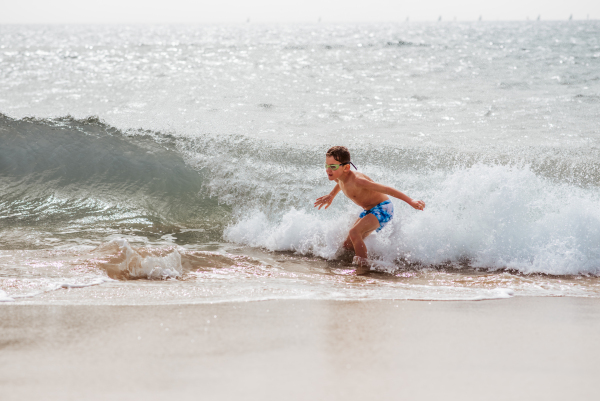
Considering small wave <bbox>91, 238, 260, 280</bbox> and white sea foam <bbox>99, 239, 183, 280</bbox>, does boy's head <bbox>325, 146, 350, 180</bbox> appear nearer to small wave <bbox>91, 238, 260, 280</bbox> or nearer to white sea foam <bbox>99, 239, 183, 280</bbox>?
small wave <bbox>91, 238, 260, 280</bbox>

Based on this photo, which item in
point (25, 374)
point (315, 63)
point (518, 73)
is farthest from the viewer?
point (315, 63)

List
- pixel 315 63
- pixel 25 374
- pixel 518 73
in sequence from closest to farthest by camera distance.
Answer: pixel 25 374, pixel 518 73, pixel 315 63

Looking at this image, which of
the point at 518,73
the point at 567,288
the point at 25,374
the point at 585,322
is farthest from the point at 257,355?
the point at 518,73

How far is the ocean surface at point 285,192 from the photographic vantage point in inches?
156

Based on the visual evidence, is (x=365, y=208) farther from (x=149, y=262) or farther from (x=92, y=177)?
(x=92, y=177)

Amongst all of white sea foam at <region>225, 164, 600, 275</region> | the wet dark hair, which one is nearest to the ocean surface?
white sea foam at <region>225, 164, 600, 275</region>

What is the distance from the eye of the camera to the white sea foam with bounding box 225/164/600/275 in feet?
15.5

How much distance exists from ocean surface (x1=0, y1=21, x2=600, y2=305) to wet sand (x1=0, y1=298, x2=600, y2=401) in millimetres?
417

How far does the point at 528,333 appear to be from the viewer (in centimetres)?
249

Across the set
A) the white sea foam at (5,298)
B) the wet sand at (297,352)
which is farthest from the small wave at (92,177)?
the wet sand at (297,352)

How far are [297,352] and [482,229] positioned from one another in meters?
3.50

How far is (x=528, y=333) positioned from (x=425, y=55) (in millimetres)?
25064

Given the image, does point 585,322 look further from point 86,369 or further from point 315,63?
point 315,63

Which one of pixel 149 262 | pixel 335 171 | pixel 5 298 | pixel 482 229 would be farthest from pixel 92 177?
pixel 482 229
